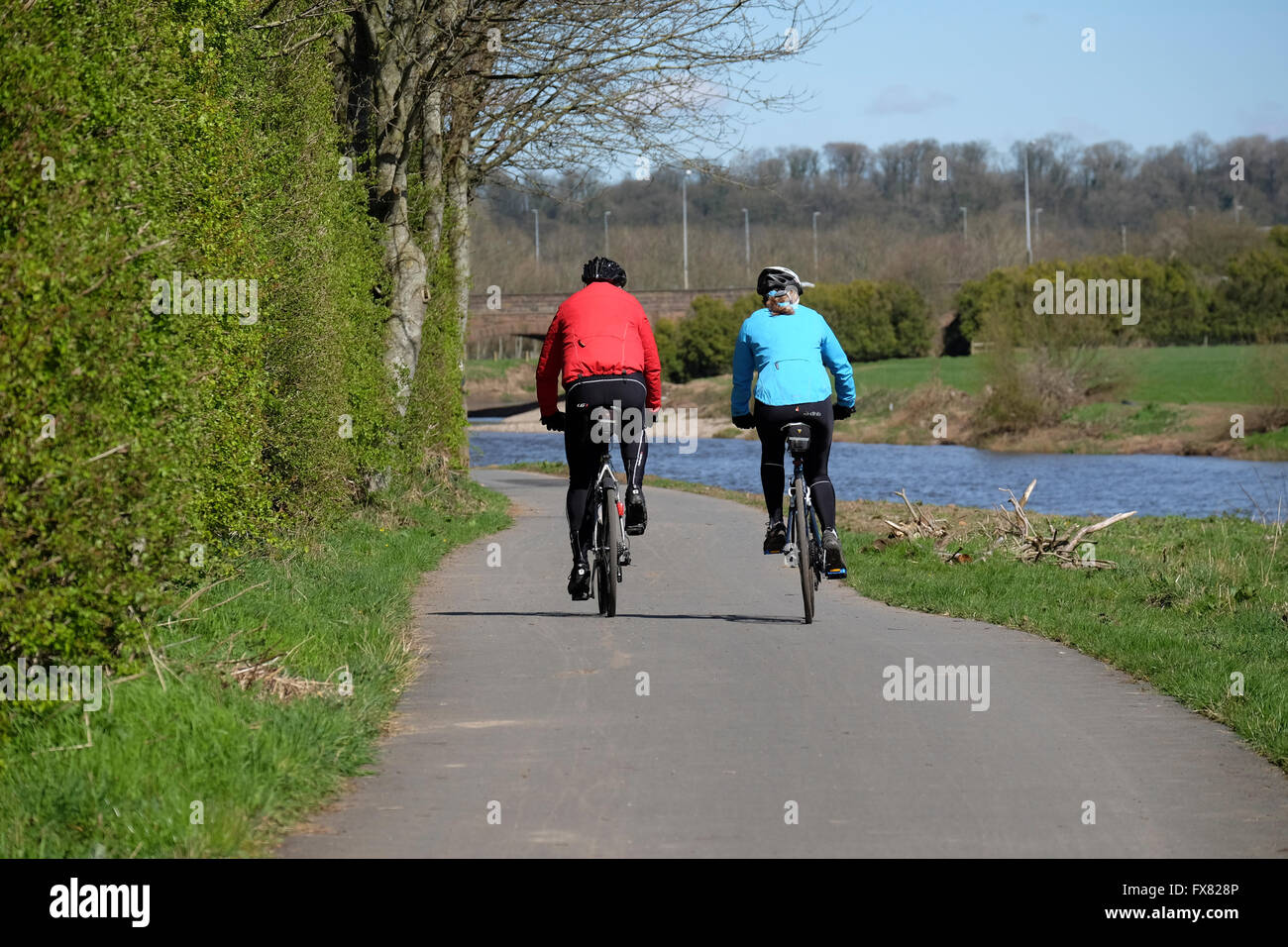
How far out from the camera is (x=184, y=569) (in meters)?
6.44

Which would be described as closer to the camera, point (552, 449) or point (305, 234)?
point (305, 234)

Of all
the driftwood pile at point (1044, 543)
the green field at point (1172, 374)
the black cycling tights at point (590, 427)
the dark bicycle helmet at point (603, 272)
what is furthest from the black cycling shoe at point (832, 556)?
the green field at point (1172, 374)

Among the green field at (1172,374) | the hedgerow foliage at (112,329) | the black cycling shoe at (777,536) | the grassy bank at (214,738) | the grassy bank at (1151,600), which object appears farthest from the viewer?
the green field at (1172,374)

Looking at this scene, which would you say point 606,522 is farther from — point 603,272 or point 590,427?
point 603,272

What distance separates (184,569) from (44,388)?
1.25m

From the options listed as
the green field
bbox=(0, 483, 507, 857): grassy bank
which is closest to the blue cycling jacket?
bbox=(0, 483, 507, 857): grassy bank

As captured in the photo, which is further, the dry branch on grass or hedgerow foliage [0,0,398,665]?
the dry branch on grass

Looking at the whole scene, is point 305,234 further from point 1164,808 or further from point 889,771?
point 1164,808

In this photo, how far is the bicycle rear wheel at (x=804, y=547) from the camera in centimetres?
978

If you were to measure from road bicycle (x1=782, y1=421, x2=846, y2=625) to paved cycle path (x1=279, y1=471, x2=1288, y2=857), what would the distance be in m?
0.34

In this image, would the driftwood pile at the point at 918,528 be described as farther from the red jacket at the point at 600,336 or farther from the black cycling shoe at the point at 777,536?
the red jacket at the point at 600,336

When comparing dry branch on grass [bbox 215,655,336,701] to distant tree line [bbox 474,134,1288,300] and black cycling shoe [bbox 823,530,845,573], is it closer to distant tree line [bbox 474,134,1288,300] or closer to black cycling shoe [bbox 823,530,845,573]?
black cycling shoe [bbox 823,530,845,573]

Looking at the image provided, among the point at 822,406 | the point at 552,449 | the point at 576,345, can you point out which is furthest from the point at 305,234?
the point at 552,449

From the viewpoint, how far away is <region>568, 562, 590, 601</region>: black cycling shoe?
9.98 meters
